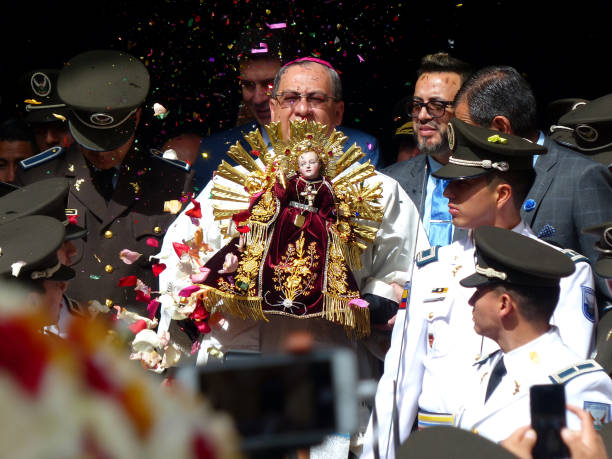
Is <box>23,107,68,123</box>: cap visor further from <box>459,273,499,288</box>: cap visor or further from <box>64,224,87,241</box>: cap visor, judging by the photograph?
<box>459,273,499,288</box>: cap visor

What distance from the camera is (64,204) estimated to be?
4152mm

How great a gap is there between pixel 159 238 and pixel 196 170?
25.5 inches

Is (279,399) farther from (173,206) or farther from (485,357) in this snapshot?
(173,206)

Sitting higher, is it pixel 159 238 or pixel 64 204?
pixel 64 204

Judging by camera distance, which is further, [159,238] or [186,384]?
[159,238]

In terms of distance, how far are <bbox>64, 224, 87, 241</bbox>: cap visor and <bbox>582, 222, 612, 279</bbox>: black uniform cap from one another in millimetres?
2121

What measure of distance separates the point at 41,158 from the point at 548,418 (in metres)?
3.94

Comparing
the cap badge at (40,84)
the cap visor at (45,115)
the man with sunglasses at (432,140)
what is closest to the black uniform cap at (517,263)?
the man with sunglasses at (432,140)

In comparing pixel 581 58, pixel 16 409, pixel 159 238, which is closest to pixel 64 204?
pixel 159 238

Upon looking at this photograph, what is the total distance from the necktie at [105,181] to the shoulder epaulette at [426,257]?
1720 millimetres

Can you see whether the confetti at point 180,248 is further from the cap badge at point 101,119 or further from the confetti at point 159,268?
the cap badge at point 101,119

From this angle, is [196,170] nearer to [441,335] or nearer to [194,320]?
[194,320]

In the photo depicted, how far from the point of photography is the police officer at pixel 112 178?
4.48 m

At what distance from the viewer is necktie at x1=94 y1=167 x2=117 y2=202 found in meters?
4.74
